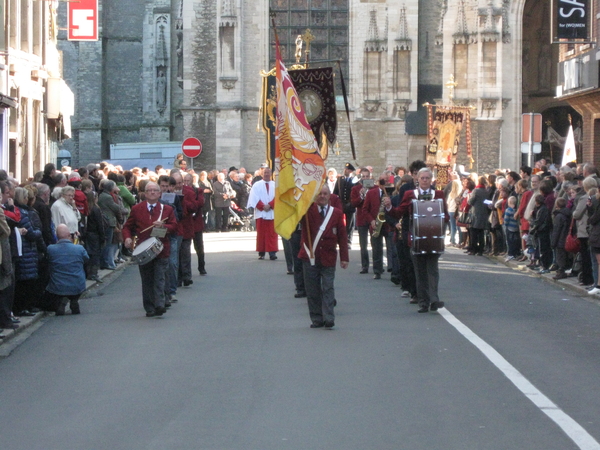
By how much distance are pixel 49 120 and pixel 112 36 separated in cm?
3255

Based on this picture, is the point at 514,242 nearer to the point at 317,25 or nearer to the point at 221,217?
the point at 221,217

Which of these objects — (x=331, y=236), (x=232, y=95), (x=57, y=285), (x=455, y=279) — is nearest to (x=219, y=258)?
(x=455, y=279)

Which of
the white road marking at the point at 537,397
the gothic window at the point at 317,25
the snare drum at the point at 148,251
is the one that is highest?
the gothic window at the point at 317,25

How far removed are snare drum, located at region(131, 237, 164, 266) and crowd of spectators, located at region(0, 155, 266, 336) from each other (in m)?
0.97

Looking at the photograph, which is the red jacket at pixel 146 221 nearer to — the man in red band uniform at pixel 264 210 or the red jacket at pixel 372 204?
the red jacket at pixel 372 204

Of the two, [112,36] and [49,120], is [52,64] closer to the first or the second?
[49,120]

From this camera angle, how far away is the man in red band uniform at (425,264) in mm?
13188

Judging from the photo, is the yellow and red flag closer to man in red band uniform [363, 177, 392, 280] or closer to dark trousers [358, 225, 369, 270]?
man in red band uniform [363, 177, 392, 280]

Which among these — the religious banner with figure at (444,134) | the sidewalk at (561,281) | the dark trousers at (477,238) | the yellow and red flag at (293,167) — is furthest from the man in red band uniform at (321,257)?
the religious banner with figure at (444,134)

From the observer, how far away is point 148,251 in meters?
13.0

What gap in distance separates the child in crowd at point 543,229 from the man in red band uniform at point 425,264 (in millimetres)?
5851

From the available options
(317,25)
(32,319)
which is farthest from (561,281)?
(317,25)

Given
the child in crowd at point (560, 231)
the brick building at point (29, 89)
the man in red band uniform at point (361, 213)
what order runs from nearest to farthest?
the child in crowd at point (560, 231) → the man in red band uniform at point (361, 213) → the brick building at point (29, 89)

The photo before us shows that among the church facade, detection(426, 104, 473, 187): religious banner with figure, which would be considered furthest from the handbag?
the church facade
